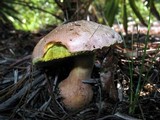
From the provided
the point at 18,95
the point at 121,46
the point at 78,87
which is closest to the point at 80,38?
the point at 78,87

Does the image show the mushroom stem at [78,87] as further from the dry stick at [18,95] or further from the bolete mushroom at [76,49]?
the dry stick at [18,95]

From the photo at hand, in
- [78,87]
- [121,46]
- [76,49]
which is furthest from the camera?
[121,46]

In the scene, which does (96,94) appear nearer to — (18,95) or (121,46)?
(18,95)

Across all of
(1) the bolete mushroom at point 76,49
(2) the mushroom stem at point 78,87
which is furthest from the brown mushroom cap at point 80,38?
(2) the mushroom stem at point 78,87

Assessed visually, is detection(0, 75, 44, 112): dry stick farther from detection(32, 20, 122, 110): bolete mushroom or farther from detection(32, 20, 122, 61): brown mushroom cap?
detection(32, 20, 122, 61): brown mushroom cap

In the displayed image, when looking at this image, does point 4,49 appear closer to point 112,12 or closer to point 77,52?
point 112,12

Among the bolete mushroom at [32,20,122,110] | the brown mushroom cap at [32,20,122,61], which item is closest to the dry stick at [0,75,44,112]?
the bolete mushroom at [32,20,122,110]
